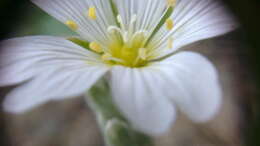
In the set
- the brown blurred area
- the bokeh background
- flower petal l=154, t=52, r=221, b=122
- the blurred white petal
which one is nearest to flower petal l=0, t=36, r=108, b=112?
the blurred white petal

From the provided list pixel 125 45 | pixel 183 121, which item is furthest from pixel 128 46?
pixel 183 121

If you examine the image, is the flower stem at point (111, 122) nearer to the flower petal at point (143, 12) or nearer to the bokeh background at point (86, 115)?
the flower petal at point (143, 12)

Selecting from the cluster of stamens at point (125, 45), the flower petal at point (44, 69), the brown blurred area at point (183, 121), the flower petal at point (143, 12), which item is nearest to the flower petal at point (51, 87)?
the flower petal at point (44, 69)

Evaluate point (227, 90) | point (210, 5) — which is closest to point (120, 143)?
point (210, 5)

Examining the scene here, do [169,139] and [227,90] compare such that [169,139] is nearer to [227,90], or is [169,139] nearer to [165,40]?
[227,90]

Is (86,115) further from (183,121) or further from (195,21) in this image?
(195,21)

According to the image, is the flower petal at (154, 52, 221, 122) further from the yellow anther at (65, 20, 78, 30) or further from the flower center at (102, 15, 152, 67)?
the yellow anther at (65, 20, 78, 30)
